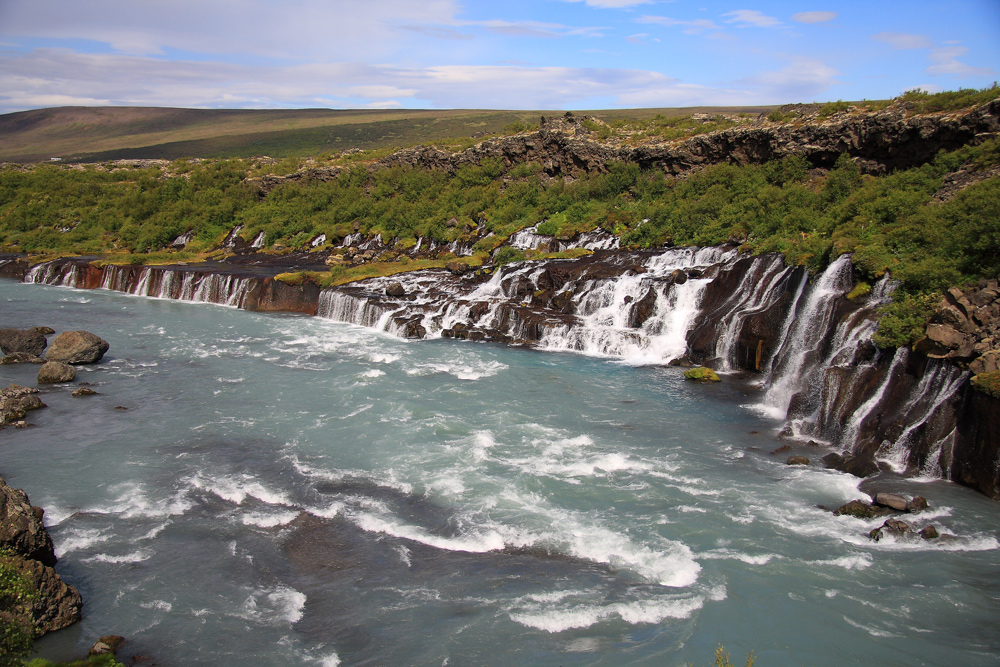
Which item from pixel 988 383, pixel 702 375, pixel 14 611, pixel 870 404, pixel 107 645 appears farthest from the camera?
pixel 702 375

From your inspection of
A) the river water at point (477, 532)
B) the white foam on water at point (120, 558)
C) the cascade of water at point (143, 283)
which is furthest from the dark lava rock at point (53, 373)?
the cascade of water at point (143, 283)

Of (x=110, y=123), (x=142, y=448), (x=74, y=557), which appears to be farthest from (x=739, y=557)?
(x=110, y=123)

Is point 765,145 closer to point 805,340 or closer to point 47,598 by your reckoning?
point 805,340

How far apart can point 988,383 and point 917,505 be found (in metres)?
3.20

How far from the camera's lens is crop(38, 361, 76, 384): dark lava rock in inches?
834

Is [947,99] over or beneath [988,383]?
over

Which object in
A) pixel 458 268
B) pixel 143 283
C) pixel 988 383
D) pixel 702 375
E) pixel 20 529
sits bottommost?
pixel 20 529

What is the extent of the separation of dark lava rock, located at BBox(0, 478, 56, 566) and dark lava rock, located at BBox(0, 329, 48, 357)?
53.2 ft

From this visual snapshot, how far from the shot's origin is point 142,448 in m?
16.4

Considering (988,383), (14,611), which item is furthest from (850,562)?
(14,611)

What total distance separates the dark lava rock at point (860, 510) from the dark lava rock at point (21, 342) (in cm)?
2667

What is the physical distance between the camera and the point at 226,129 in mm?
131375

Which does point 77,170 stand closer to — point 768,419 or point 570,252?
point 570,252

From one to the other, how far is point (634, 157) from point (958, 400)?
3202 centimetres
